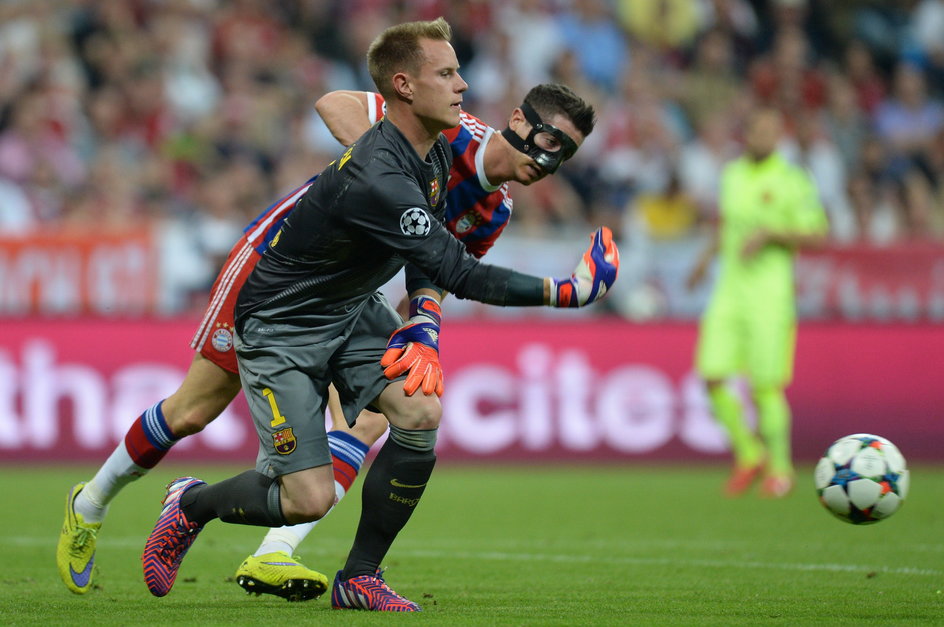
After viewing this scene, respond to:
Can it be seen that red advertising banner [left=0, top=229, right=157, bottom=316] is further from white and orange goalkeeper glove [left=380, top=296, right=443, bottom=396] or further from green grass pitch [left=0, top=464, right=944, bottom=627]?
white and orange goalkeeper glove [left=380, top=296, right=443, bottom=396]

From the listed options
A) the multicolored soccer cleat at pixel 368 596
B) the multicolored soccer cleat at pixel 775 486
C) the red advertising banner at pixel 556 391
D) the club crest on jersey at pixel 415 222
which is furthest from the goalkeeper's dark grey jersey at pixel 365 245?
the red advertising banner at pixel 556 391

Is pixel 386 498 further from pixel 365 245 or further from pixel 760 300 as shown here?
pixel 760 300

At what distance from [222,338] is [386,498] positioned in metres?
1.03

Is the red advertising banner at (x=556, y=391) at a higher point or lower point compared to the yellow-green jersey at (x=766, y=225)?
lower

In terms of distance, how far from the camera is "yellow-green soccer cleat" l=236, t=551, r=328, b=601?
18.5 ft

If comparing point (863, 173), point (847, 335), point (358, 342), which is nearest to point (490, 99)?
point (863, 173)

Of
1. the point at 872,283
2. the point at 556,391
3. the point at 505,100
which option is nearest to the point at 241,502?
the point at 556,391

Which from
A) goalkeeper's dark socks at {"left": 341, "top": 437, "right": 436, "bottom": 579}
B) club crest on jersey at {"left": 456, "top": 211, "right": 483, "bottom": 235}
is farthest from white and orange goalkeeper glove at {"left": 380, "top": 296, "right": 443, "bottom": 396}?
club crest on jersey at {"left": 456, "top": 211, "right": 483, "bottom": 235}

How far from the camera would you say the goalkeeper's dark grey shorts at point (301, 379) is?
5297mm

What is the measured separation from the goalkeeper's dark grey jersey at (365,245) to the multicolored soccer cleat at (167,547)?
85 cm

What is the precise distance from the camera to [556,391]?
12.4m

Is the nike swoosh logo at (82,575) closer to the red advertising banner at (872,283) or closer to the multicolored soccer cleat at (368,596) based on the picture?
the multicolored soccer cleat at (368,596)

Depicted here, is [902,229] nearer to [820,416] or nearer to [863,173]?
[863,173]

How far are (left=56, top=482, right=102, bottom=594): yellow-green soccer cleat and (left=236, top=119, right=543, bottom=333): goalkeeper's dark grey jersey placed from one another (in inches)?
51.8
